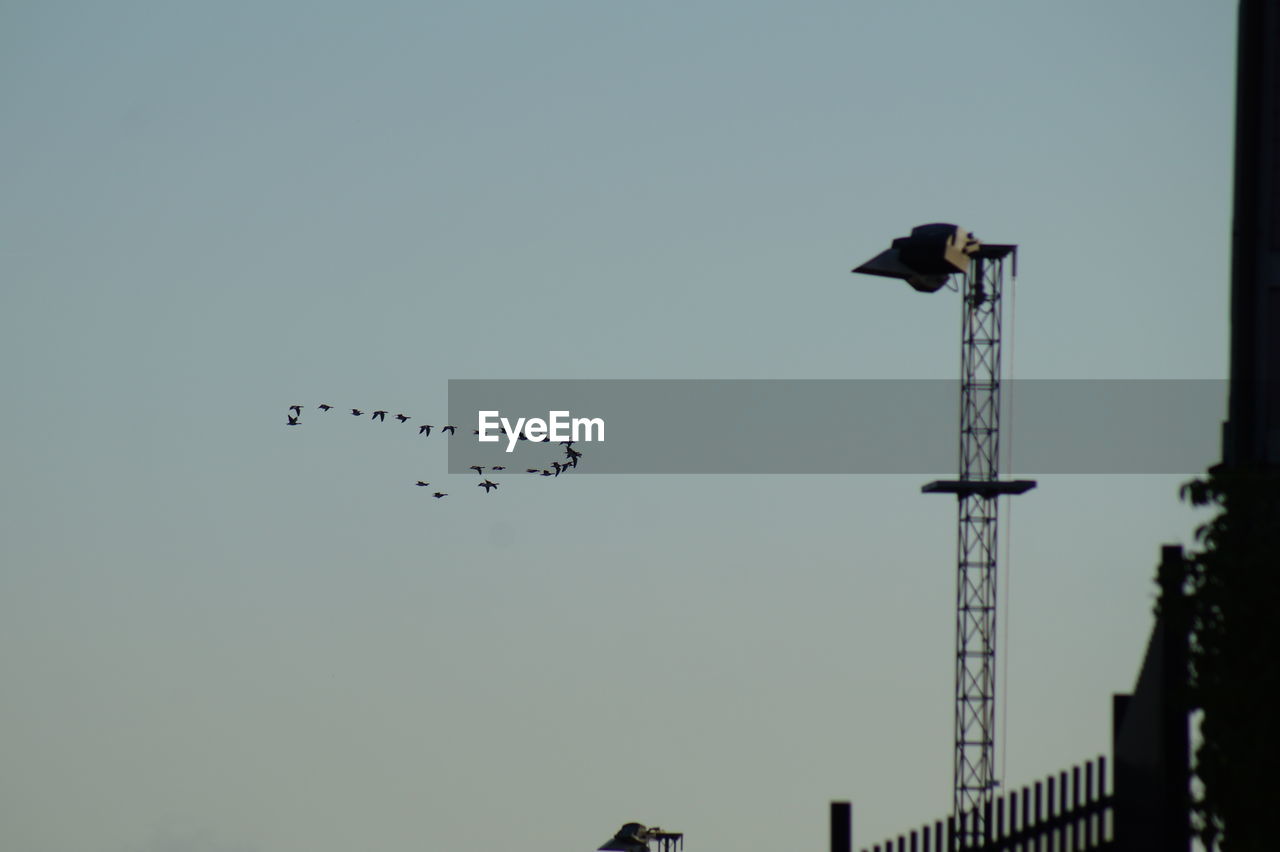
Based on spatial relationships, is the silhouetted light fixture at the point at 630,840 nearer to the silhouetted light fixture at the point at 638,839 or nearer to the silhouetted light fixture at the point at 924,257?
the silhouetted light fixture at the point at 638,839

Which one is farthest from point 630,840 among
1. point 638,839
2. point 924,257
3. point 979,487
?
point 924,257

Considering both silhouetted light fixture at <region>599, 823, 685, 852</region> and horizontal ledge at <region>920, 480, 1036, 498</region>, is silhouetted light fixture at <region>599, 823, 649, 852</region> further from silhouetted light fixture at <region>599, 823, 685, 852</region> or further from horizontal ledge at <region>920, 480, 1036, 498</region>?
horizontal ledge at <region>920, 480, 1036, 498</region>

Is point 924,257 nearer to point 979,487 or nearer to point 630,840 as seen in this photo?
point 979,487

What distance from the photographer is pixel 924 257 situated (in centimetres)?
2689

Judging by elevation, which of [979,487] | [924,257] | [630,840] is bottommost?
[630,840]

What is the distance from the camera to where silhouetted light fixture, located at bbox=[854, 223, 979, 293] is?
88.0ft

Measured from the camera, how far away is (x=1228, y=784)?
1564 cm

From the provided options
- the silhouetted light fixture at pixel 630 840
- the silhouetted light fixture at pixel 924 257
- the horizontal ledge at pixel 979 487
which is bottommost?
the silhouetted light fixture at pixel 630 840

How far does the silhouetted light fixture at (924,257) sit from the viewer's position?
88.0ft

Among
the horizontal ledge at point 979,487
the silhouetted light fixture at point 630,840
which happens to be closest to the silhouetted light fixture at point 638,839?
the silhouetted light fixture at point 630,840

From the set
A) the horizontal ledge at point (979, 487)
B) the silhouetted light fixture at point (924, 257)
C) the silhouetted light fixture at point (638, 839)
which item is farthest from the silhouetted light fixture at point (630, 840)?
the silhouetted light fixture at point (924, 257)

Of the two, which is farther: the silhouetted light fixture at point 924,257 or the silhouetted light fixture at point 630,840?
the silhouetted light fixture at point 630,840

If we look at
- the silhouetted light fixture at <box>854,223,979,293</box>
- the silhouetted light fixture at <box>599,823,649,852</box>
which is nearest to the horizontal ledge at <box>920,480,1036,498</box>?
the silhouetted light fixture at <box>854,223,979,293</box>

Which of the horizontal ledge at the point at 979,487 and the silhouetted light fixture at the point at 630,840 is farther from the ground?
the horizontal ledge at the point at 979,487
